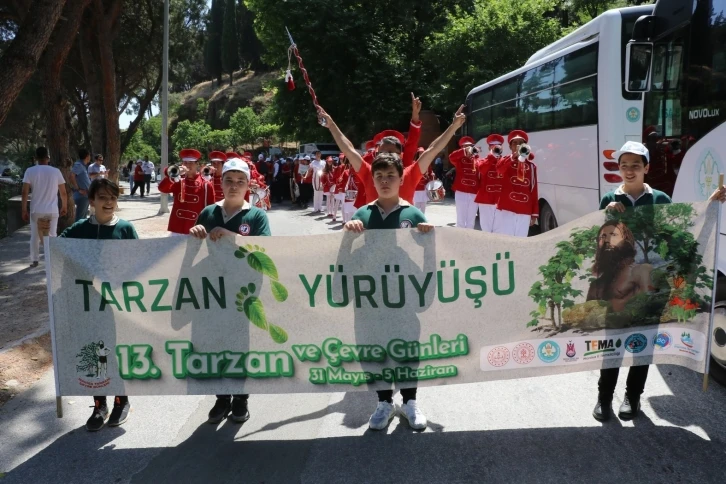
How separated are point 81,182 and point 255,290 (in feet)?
37.1

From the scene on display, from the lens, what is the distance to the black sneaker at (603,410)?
469 cm

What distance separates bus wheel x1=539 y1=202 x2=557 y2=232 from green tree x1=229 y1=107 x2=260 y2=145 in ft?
180

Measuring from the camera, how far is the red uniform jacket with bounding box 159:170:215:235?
7.61 meters

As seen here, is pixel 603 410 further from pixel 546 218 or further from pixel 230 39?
pixel 230 39

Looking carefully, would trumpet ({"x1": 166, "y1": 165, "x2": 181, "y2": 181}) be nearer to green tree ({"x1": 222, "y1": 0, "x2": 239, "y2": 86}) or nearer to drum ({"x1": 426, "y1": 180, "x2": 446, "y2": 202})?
drum ({"x1": 426, "y1": 180, "x2": 446, "y2": 202})

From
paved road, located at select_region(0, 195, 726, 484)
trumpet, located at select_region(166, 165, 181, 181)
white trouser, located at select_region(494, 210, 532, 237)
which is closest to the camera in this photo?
paved road, located at select_region(0, 195, 726, 484)

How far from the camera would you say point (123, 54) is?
2716cm

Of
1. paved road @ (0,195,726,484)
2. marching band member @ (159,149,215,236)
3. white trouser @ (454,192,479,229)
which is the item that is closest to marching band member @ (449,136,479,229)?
white trouser @ (454,192,479,229)

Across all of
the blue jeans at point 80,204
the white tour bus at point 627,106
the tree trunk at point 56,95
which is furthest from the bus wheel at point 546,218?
the blue jeans at point 80,204

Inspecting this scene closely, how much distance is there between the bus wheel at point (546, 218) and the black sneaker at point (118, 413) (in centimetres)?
936

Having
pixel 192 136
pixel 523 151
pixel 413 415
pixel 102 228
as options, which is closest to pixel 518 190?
pixel 523 151

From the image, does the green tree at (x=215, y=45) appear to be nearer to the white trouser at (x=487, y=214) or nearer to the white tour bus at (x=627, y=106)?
the white tour bus at (x=627, y=106)

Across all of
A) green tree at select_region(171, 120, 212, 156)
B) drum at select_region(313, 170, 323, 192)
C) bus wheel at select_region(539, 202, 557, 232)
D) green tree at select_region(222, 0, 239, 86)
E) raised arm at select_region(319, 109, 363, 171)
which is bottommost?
bus wheel at select_region(539, 202, 557, 232)

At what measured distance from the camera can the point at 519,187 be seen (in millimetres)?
9070
